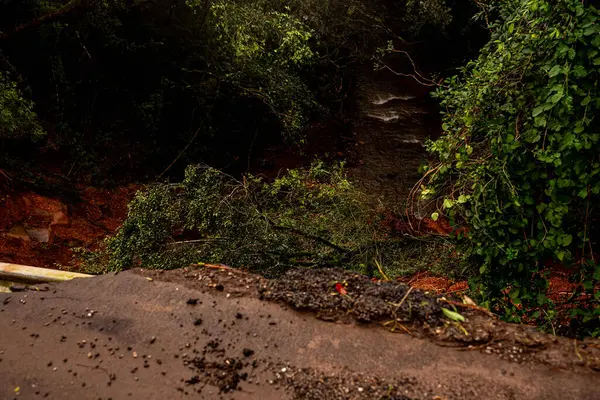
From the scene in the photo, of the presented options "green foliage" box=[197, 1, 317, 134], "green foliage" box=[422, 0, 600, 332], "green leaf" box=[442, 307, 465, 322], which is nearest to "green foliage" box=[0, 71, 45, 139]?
"green foliage" box=[197, 1, 317, 134]

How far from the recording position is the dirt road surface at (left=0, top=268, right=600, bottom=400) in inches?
82.6

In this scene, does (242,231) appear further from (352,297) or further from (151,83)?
(151,83)

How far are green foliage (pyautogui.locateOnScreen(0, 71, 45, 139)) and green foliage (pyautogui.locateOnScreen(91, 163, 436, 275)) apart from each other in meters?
2.45

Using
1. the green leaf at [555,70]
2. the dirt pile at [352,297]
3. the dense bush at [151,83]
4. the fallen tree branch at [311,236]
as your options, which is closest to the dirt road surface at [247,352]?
the dirt pile at [352,297]

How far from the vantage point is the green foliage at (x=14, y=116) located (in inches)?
245

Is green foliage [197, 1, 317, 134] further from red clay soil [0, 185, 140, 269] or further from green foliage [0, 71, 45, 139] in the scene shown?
red clay soil [0, 185, 140, 269]

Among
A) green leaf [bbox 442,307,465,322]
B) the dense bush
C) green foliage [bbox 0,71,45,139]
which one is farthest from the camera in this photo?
the dense bush

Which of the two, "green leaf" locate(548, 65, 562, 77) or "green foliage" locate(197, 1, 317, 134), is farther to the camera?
"green foliage" locate(197, 1, 317, 134)

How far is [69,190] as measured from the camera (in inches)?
316

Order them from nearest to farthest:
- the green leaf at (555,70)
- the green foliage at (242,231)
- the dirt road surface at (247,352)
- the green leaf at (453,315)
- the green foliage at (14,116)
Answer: the dirt road surface at (247,352) < the green leaf at (453,315) < the green leaf at (555,70) < the green foliage at (242,231) < the green foliage at (14,116)

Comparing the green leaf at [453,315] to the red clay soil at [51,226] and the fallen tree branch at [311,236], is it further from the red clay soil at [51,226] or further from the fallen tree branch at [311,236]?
the red clay soil at [51,226]

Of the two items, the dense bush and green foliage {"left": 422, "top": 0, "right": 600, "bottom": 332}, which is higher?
the dense bush

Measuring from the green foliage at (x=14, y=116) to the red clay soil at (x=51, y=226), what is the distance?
115cm

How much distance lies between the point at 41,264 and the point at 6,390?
16.6 ft
